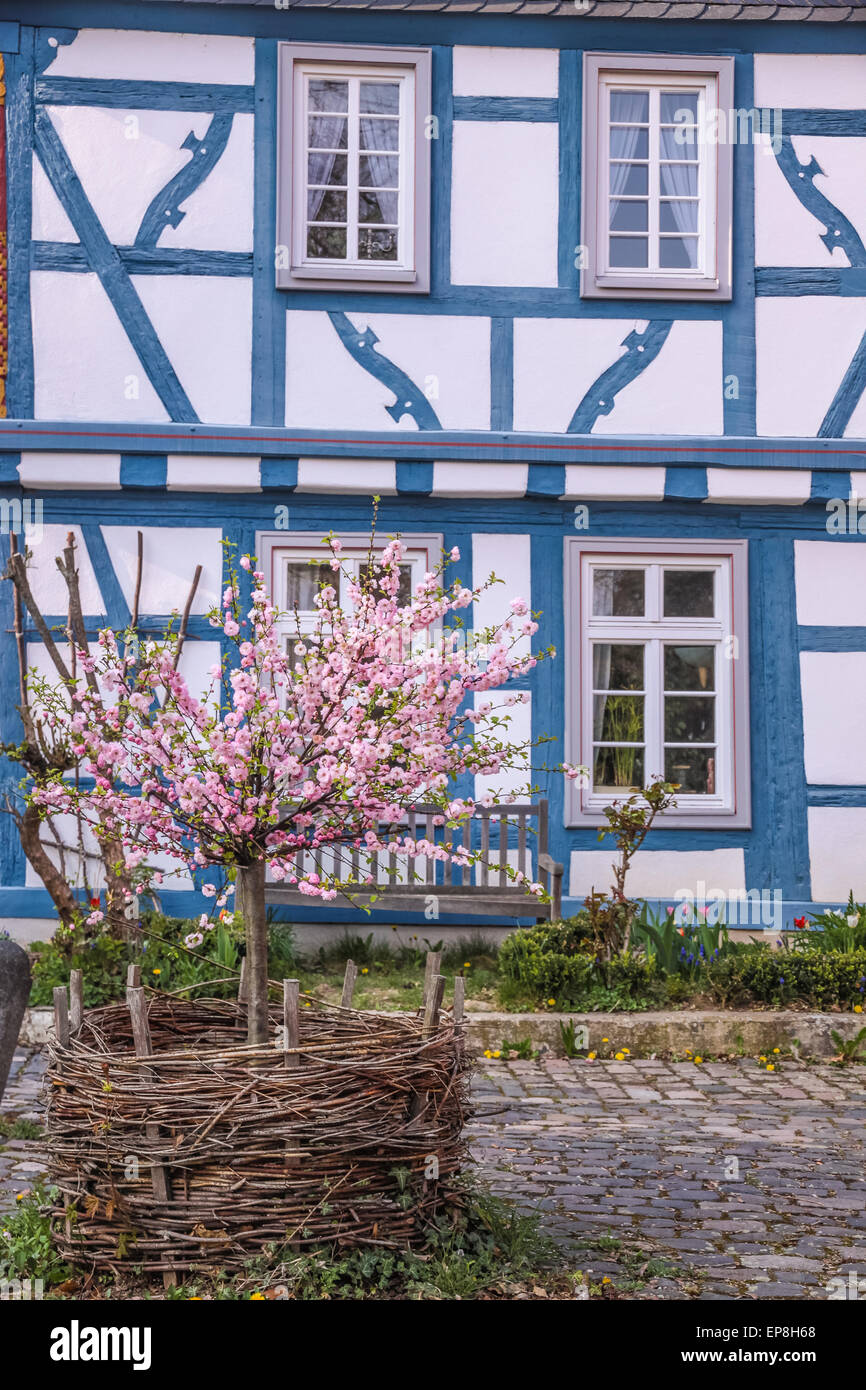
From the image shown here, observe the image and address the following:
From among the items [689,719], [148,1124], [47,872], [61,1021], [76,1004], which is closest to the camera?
[148,1124]

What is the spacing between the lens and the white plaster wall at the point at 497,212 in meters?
8.82

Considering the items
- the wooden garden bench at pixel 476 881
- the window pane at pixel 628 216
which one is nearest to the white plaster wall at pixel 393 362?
the window pane at pixel 628 216

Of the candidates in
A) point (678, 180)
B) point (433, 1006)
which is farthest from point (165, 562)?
point (433, 1006)

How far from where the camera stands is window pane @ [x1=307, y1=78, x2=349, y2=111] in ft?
29.2

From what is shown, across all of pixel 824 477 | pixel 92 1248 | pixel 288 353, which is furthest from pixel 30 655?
pixel 92 1248

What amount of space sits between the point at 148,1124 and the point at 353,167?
7073 mm

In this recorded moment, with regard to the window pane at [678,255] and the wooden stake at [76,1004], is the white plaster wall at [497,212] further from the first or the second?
the wooden stake at [76,1004]

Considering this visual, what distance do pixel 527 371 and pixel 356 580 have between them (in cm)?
547

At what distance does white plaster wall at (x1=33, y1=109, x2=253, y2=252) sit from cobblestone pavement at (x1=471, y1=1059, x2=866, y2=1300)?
5.34m

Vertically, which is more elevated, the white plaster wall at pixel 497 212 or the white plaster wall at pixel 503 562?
the white plaster wall at pixel 497 212

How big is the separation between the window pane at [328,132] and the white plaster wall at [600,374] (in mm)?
1623

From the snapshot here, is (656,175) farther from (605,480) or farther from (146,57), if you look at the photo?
(146,57)

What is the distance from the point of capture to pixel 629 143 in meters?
9.00

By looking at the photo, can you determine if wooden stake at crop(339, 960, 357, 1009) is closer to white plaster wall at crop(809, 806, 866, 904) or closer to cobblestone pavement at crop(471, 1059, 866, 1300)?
cobblestone pavement at crop(471, 1059, 866, 1300)
